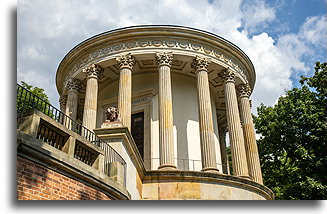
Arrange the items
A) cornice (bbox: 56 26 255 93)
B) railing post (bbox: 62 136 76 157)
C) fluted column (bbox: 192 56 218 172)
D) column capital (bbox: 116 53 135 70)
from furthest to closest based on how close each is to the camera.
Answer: cornice (bbox: 56 26 255 93) → column capital (bbox: 116 53 135 70) → fluted column (bbox: 192 56 218 172) → railing post (bbox: 62 136 76 157)

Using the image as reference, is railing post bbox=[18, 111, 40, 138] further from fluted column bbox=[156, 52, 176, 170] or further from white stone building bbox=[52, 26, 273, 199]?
fluted column bbox=[156, 52, 176, 170]

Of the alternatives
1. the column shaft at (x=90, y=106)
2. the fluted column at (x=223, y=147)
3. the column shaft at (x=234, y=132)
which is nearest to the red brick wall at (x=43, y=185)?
the column shaft at (x=90, y=106)

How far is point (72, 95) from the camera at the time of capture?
68.6 feet

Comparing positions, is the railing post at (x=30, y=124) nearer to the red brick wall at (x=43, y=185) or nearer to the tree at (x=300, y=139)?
the red brick wall at (x=43, y=185)

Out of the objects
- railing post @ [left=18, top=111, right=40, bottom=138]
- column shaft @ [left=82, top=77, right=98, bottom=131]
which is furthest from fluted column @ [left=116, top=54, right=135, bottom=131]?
railing post @ [left=18, top=111, right=40, bottom=138]

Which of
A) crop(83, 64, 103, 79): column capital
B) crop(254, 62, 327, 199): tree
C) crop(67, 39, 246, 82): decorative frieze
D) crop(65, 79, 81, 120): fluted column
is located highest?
crop(67, 39, 246, 82): decorative frieze

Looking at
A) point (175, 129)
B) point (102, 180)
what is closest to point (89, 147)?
point (102, 180)

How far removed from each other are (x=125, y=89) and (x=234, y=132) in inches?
241

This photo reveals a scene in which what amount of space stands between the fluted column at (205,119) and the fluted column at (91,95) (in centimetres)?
561

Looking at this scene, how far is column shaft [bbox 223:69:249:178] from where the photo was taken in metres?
17.2

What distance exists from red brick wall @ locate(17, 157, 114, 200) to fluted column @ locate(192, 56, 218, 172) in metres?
9.07

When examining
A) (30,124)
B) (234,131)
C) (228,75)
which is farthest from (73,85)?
(30,124)

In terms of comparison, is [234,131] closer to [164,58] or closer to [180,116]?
[180,116]

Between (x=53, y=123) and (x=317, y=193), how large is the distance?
525 inches
